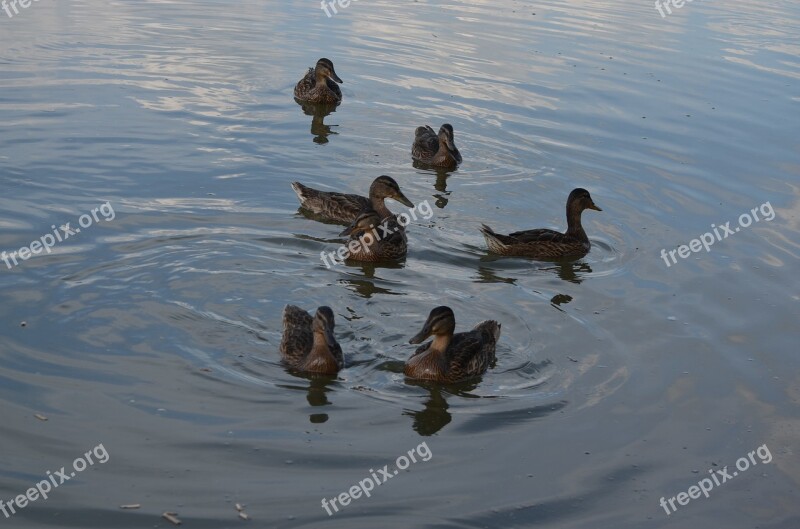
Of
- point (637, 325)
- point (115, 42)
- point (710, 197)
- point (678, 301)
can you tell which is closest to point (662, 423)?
point (637, 325)

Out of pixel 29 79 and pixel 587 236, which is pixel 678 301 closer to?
pixel 587 236

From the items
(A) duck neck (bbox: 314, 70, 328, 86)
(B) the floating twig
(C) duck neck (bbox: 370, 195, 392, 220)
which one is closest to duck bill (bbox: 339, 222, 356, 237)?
(C) duck neck (bbox: 370, 195, 392, 220)

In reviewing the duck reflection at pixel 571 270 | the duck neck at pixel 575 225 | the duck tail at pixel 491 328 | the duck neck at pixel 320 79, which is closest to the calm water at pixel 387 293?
the duck reflection at pixel 571 270

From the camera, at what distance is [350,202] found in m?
13.2

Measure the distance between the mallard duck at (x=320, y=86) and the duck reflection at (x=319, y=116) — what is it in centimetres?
9

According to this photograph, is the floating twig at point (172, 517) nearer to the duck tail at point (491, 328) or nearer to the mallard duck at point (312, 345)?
the mallard duck at point (312, 345)

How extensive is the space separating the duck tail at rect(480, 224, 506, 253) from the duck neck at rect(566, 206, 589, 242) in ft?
3.38

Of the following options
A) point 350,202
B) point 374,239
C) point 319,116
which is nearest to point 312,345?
point 374,239

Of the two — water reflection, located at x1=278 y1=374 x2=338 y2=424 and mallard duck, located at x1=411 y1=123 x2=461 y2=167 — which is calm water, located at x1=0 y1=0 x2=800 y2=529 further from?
mallard duck, located at x1=411 y1=123 x2=461 y2=167

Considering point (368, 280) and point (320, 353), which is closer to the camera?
point (320, 353)

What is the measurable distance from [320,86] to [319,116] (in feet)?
3.51

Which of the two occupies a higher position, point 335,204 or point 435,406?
point 335,204

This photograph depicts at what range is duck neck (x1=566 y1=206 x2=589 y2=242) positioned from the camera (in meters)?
12.8

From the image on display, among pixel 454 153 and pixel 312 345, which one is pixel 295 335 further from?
pixel 454 153
